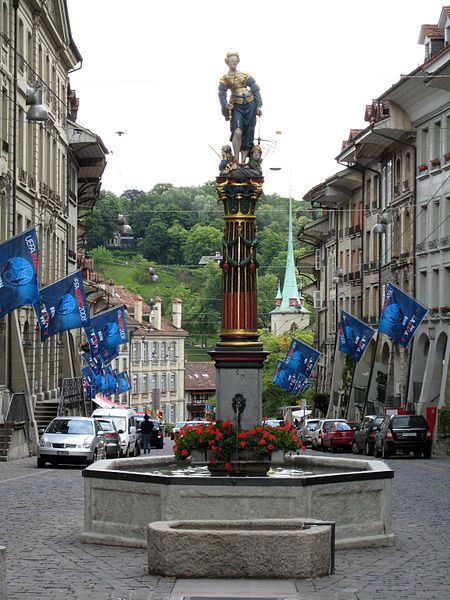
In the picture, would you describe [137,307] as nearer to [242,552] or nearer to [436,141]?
[436,141]

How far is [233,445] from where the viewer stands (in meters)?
18.6

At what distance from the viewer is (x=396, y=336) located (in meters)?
48.5

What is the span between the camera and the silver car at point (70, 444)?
36219mm

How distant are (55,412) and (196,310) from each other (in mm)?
111928

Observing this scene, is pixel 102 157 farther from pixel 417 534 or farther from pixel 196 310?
pixel 196 310

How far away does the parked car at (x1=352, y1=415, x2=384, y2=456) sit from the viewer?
47.8m

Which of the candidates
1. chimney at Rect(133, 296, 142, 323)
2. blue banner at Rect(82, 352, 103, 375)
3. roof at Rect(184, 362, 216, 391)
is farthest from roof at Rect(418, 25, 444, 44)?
roof at Rect(184, 362, 216, 391)

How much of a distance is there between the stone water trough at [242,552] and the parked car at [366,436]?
111ft

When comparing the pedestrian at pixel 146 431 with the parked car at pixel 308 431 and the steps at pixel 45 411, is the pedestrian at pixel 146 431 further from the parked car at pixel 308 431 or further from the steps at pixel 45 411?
the parked car at pixel 308 431

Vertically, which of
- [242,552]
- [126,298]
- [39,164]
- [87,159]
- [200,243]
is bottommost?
[242,552]

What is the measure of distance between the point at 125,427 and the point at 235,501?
→ 30310mm

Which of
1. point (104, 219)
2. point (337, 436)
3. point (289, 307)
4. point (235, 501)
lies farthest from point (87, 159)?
point (289, 307)

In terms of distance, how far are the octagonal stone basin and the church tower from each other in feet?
489

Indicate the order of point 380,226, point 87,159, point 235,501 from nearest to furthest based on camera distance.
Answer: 1. point 235,501
2. point 380,226
3. point 87,159
